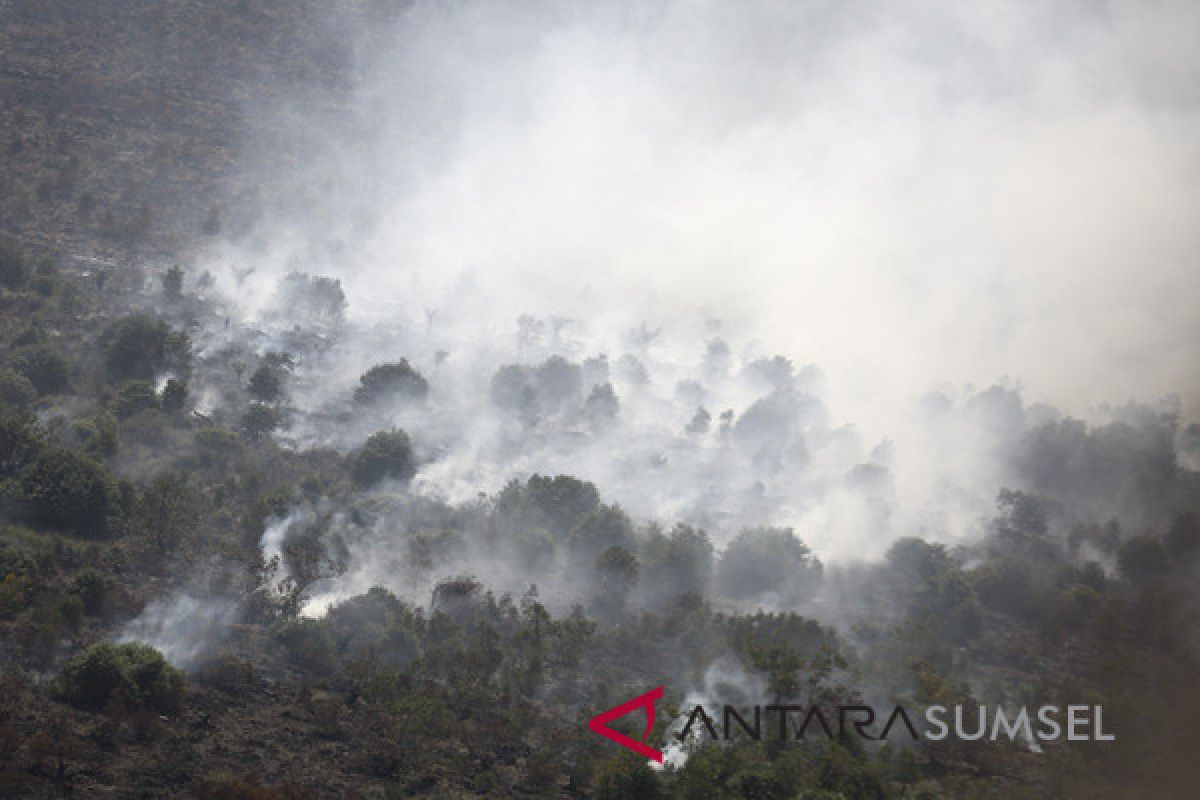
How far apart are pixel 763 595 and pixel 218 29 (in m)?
157

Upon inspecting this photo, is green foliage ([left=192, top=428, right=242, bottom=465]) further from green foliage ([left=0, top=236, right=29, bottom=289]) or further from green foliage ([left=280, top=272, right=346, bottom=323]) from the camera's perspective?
green foliage ([left=0, top=236, right=29, bottom=289])

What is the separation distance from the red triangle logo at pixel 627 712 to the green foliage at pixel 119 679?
20.4m

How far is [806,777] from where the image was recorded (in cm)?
3409

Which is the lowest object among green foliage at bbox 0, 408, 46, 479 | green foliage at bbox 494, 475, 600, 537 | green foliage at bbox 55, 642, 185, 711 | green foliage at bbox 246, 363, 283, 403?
green foliage at bbox 55, 642, 185, 711

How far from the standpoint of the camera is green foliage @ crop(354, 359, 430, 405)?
8869cm

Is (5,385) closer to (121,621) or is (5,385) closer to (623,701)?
(121,621)

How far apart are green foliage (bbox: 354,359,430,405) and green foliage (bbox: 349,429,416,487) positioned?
13.0 metres

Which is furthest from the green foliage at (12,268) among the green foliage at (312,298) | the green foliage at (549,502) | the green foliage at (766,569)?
the green foliage at (766,569)

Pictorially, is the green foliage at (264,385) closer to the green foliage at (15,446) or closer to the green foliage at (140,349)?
the green foliage at (140,349)

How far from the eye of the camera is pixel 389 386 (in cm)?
8925

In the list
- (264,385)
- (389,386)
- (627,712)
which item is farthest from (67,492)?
(389,386)

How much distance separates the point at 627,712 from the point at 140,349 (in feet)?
199

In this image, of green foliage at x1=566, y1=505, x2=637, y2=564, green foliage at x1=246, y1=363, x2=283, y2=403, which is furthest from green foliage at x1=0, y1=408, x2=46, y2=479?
green foliage at x1=566, y1=505, x2=637, y2=564

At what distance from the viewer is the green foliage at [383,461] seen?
242 ft
